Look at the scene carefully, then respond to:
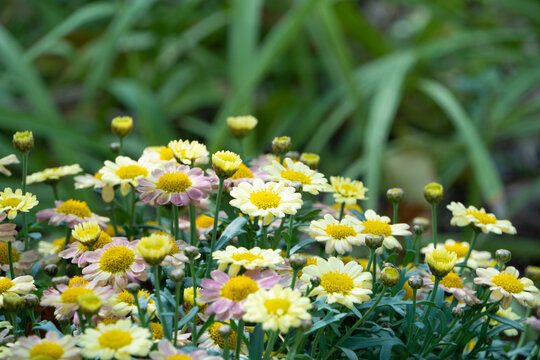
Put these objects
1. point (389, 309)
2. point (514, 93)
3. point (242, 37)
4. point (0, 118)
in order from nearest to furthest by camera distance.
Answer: point (389, 309) → point (0, 118) → point (242, 37) → point (514, 93)

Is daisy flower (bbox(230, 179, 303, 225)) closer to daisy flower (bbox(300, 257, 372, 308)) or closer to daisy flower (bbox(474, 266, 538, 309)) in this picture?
daisy flower (bbox(300, 257, 372, 308))

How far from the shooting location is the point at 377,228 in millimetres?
511

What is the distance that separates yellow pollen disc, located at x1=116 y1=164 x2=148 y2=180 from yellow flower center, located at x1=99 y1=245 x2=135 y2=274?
3.1 inches

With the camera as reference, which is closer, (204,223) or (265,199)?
(265,199)

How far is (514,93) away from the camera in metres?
1.55

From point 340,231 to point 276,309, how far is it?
127mm

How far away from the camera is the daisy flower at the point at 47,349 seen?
37 centimetres

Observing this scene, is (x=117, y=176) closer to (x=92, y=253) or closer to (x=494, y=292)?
(x=92, y=253)

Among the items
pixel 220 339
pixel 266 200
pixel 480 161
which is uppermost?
pixel 480 161

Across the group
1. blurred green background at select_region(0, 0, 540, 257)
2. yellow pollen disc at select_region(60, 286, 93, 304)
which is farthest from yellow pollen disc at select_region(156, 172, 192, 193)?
blurred green background at select_region(0, 0, 540, 257)

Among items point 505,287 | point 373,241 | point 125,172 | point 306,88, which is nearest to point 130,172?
point 125,172

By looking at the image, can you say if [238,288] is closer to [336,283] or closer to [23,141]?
[336,283]

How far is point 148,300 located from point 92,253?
0.05 meters

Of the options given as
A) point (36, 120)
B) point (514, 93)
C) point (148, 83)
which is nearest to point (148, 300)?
point (36, 120)
